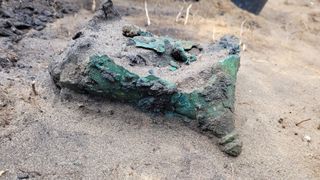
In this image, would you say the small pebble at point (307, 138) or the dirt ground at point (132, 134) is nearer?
the dirt ground at point (132, 134)

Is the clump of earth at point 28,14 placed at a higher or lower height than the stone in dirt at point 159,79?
lower

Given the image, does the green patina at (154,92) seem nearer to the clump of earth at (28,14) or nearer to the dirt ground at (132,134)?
the dirt ground at (132,134)

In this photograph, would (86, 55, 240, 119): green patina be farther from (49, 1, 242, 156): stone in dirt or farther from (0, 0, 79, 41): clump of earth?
(0, 0, 79, 41): clump of earth

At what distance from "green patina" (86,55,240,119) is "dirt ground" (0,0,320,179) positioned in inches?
3.4

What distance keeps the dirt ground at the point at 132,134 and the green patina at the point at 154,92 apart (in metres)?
0.09

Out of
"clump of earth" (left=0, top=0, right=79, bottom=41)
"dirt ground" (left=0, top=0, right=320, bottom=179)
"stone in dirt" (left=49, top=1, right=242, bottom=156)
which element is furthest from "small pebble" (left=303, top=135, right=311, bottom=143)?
"clump of earth" (left=0, top=0, right=79, bottom=41)

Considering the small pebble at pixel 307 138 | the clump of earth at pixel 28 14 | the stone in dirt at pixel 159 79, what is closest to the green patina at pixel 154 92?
the stone in dirt at pixel 159 79

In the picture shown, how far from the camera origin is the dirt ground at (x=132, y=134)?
2205 millimetres

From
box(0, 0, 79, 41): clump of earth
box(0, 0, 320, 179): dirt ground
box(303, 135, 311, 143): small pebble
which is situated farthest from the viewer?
box(0, 0, 79, 41): clump of earth

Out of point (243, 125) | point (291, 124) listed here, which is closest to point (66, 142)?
point (243, 125)

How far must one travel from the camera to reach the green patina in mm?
2377

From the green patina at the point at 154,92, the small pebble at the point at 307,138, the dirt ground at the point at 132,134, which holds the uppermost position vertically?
the green patina at the point at 154,92

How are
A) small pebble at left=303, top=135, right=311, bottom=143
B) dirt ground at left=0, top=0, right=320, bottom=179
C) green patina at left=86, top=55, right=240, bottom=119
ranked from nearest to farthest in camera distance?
1. dirt ground at left=0, top=0, right=320, bottom=179
2. green patina at left=86, top=55, right=240, bottom=119
3. small pebble at left=303, top=135, right=311, bottom=143

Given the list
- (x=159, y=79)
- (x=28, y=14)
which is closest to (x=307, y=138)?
(x=159, y=79)
